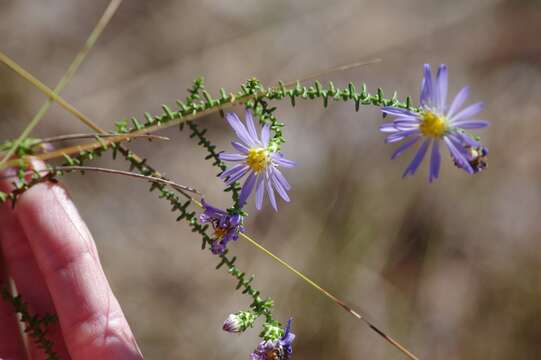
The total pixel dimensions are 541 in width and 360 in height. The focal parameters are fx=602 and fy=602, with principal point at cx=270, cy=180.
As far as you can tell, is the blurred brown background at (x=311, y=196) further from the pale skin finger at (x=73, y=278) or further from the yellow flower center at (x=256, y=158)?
the yellow flower center at (x=256, y=158)

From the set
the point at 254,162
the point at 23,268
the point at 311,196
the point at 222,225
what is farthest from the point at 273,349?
the point at 311,196

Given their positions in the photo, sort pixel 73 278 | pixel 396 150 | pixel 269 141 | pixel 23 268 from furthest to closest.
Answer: pixel 23 268 → pixel 73 278 → pixel 269 141 → pixel 396 150

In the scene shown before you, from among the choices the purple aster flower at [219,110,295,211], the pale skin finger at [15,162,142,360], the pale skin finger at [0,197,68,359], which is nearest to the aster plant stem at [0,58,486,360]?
the purple aster flower at [219,110,295,211]

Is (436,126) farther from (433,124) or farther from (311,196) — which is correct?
(311,196)

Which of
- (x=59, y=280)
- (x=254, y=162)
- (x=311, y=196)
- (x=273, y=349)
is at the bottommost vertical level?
(x=273, y=349)

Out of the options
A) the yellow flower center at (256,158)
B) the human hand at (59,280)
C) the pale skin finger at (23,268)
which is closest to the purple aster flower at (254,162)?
the yellow flower center at (256,158)

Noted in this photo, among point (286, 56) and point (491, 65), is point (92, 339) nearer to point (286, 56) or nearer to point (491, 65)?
point (286, 56)
